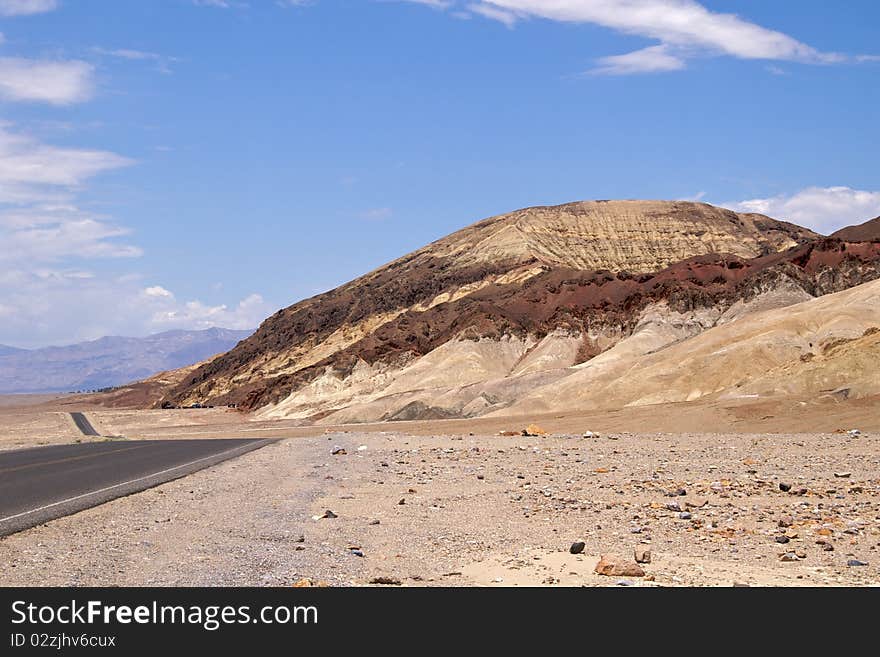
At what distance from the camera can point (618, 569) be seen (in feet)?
34.3

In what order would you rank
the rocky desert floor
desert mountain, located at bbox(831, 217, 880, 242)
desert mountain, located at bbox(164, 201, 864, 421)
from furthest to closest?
1. desert mountain, located at bbox(831, 217, 880, 242)
2. desert mountain, located at bbox(164, 201, 864, 421)
3. the rocky desert floor

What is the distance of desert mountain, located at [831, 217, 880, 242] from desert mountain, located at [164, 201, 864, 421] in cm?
493

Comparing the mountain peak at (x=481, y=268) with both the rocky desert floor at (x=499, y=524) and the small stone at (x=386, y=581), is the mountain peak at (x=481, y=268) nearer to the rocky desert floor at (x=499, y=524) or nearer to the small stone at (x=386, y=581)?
the rocky desert floor at (x=499, y=524)

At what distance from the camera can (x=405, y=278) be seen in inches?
5827

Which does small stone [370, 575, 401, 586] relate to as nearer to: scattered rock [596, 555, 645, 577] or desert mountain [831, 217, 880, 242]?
scattered rock [596, 555, 645, 577]

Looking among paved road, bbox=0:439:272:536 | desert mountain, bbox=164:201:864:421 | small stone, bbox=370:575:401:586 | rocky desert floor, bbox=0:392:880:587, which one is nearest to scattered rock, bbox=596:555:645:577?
→ rocky desert floor, bbox=0:392:880:587

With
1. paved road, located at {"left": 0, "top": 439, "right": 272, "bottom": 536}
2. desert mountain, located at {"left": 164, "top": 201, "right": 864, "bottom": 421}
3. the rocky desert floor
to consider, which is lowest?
the rocky desert floor

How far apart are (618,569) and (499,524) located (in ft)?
16.3

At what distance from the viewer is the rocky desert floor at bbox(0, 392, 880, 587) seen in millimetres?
10984

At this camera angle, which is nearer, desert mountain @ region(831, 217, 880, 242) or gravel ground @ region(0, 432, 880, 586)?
gravel ground @ region(0, 432, 880, 586)

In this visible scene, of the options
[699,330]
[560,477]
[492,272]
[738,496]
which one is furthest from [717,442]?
[492,272]

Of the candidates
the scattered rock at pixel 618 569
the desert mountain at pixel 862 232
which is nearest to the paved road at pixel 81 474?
the scattered rock at pixel 618 569

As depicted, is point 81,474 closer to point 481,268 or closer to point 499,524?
point 499,524

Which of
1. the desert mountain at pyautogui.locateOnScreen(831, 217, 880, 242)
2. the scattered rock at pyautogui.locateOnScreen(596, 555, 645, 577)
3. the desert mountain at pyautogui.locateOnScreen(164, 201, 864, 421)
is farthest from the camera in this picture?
the desert mountain at pyautogui.locateOnScreen(831, 217, 880, 242)
